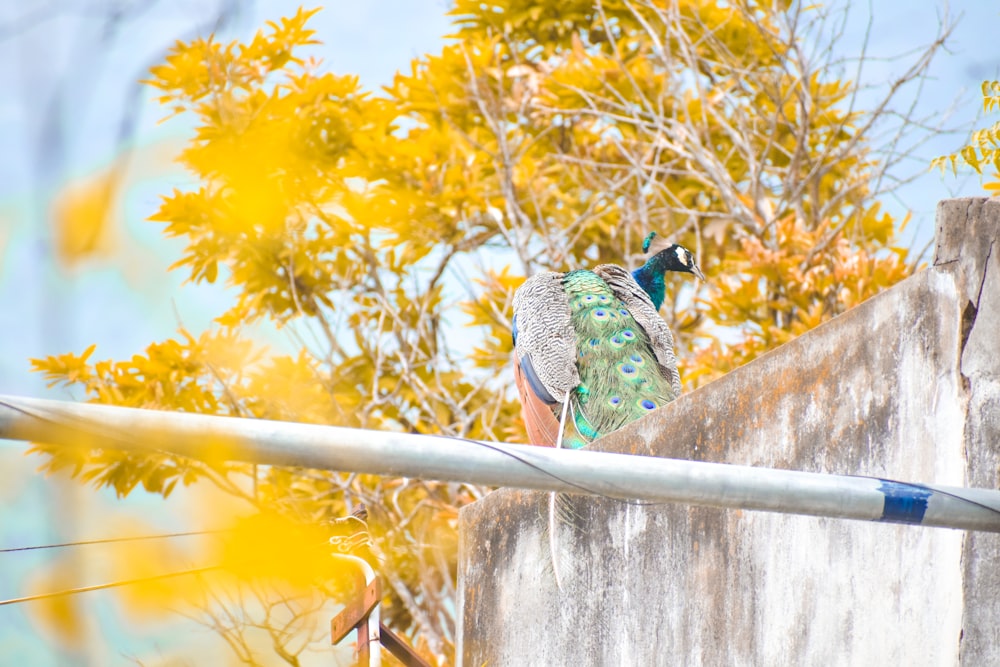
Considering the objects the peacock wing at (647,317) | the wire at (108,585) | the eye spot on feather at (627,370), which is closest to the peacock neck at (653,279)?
→ the peacock wing at (647,317)

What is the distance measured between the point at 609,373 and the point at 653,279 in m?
1.45

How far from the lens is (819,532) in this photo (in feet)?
8.62

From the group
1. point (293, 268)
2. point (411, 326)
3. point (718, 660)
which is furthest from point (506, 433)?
point (718, 660)

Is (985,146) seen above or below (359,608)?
above

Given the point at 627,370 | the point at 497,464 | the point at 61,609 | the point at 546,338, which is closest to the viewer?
the point at 61,609

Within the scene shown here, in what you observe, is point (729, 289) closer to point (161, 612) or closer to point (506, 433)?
point (506, 433)

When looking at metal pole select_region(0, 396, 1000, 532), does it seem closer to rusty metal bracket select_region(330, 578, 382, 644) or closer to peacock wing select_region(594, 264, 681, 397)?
rusty metal bracket select_region(330, 578, 382, 644)

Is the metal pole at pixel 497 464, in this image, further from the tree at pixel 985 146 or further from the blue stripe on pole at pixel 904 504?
the tree at pixel 985 146

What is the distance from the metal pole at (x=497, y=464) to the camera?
1.43 m

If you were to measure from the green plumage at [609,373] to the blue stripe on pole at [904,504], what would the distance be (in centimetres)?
270

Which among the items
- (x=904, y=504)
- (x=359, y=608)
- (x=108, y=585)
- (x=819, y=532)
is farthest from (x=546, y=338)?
(x=108, y=585)

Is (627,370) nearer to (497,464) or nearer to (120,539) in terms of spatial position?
(497,464)

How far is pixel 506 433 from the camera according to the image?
24.4 ft

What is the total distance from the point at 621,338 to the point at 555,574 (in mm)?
1592
